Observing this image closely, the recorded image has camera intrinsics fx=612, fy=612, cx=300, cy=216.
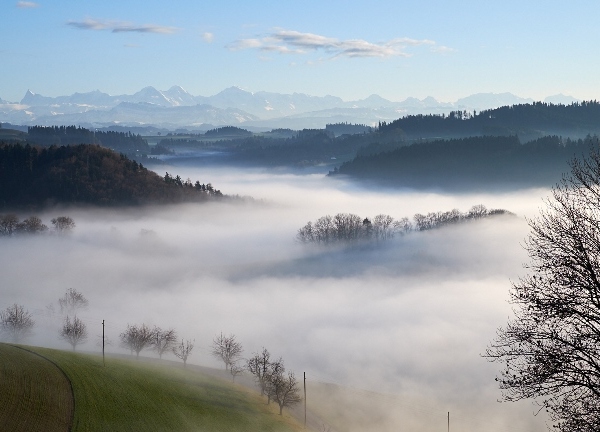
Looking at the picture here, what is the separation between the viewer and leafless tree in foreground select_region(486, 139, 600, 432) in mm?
18938

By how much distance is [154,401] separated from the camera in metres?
60.9

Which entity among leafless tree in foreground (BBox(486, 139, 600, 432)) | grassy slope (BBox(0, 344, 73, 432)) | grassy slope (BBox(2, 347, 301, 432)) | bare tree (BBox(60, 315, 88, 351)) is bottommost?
bare tree (BBox(60, 315, 88, 351))

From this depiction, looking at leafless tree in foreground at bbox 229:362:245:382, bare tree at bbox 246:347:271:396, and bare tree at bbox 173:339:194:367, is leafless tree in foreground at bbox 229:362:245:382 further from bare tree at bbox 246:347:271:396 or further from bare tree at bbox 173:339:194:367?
bare tree at bbox 173:339:194:367

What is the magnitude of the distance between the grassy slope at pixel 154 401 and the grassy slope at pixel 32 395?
1.19 meters

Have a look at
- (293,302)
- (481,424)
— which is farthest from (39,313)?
(481,424)

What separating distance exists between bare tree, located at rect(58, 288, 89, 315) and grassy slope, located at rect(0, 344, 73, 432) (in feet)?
224

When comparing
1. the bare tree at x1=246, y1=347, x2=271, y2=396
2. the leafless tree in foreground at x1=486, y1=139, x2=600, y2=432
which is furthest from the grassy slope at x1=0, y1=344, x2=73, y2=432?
the leafless tree in foreground at x1=486, y1=139, x2=600, y2=432

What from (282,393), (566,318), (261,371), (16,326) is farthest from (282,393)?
(566,318)

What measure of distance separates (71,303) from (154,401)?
79.5 metres

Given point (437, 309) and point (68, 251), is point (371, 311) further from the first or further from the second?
point (68, 251)

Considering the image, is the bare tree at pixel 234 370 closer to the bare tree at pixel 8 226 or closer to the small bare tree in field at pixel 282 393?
the small bare tree in field at pixel 282 393

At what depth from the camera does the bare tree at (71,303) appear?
13031cm

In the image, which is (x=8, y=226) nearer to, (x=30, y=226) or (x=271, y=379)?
(x=30, y=226)

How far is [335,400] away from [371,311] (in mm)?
66842
